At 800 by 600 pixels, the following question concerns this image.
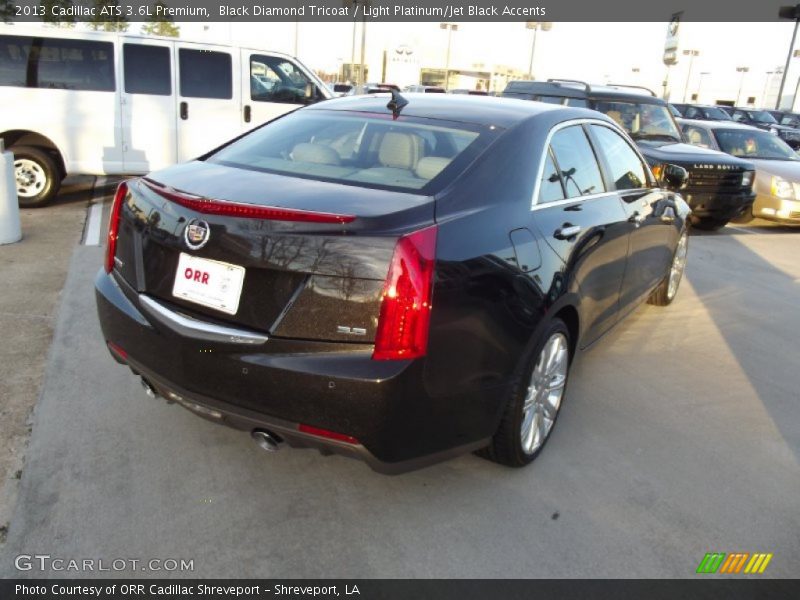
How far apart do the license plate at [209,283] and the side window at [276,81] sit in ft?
23.5

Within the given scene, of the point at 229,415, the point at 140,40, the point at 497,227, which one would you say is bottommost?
the point at 229,415

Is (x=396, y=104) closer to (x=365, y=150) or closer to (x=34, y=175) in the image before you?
(x=365, y=150)

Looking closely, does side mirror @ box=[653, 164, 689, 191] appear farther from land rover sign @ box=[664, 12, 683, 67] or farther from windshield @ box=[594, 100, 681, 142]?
land rover sign @ box=[664, 12, 683, 67]

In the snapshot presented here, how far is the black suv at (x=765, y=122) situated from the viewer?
22.9m

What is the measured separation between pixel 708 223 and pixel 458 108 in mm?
7604

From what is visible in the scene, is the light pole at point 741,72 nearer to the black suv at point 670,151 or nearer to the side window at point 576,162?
the black suv at point 670,151

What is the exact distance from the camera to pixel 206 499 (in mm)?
2826

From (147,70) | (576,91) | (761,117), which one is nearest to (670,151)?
(576,91)

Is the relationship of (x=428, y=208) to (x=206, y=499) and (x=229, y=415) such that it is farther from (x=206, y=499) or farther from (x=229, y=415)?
(x=206, y=499)

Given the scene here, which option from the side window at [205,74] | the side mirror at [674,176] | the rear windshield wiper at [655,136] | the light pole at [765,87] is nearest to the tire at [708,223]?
the rear windshield wiper at [655,136]

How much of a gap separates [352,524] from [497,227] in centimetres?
135

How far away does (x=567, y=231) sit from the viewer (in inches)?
127

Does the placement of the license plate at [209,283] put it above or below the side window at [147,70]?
below
